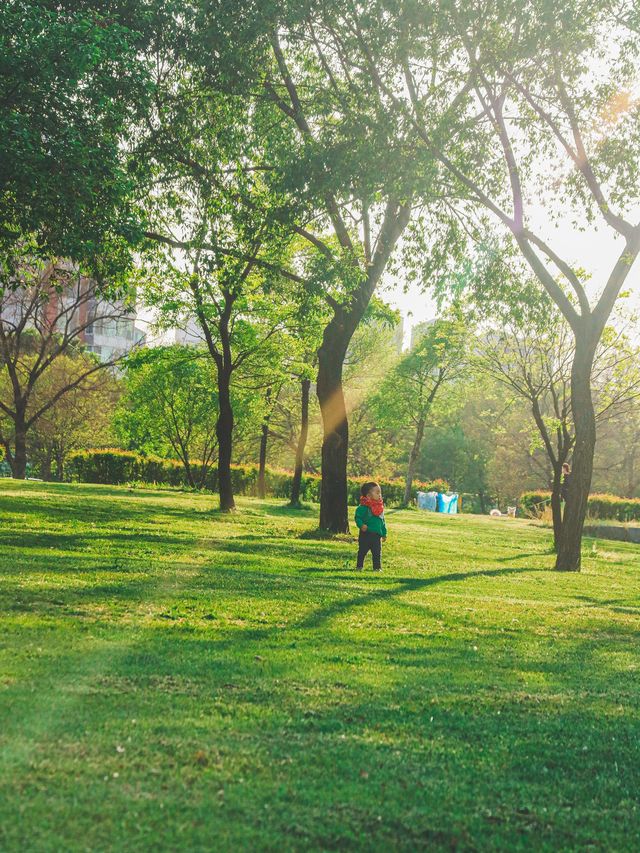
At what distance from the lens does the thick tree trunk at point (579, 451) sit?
17.3 meters

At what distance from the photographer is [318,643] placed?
Answer: 7.23m

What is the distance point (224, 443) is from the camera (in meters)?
26.1

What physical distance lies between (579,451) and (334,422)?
592 centimetres

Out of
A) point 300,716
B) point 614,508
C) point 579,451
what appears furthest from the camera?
point 614,508

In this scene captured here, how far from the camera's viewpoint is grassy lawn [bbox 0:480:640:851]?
345cm

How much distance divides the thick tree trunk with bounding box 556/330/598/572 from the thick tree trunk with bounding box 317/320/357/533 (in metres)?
5.33

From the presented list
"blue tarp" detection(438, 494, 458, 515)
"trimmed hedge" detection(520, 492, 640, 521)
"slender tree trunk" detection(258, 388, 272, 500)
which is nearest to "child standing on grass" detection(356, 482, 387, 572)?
"slender tree trunk" detection(258, 388, 272, 500)

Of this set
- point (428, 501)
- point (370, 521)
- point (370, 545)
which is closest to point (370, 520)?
point (370, 521)

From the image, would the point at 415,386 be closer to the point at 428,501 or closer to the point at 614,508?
the point at 428,501

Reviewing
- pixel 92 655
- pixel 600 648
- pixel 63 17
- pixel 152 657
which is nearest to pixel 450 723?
pixel 152 657

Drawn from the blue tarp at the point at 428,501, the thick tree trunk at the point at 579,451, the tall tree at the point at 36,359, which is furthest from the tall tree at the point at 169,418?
the thick tree trunk at the point at 579,451

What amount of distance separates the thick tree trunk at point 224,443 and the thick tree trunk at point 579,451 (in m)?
11.3

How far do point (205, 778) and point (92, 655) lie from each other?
250 cm

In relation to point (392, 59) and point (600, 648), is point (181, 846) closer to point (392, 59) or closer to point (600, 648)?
point (600, 648)
